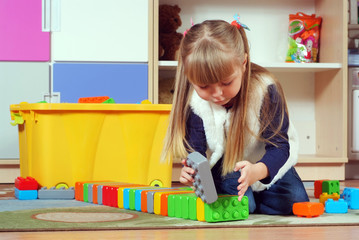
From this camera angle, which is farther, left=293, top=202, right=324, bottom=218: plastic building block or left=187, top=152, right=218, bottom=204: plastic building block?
left=293, top=202, right=324, bottom=218: plastic building block

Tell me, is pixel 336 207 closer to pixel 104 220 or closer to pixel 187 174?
pixel 187 174

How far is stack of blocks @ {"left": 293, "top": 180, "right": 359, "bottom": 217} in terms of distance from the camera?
3.66 feet

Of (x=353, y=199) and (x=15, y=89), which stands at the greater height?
(x=15, y=89)

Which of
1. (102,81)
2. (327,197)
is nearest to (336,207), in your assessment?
(327,197)

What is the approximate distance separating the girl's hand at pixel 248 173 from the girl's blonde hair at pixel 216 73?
0.09m

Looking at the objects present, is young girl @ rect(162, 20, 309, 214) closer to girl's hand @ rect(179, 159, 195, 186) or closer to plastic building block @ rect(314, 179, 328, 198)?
girl's hand @ rect(179, 159, 195, 186)

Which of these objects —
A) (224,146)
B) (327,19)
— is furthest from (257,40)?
(224,146)

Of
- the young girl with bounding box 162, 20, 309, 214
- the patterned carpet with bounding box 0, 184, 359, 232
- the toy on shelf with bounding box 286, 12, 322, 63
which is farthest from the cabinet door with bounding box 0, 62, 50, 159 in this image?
the toy on shelf with bounding box 286, 12, 322, 63

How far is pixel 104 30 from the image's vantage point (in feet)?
6.48

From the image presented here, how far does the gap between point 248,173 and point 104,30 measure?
110 cm

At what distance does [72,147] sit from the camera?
158 centimetres

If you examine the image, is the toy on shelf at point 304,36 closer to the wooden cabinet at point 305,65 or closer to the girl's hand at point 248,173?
the wooden cabinet at point 305,65

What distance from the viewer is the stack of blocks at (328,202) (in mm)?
1115

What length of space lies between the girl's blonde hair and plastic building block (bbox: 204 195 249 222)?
0.56ft
